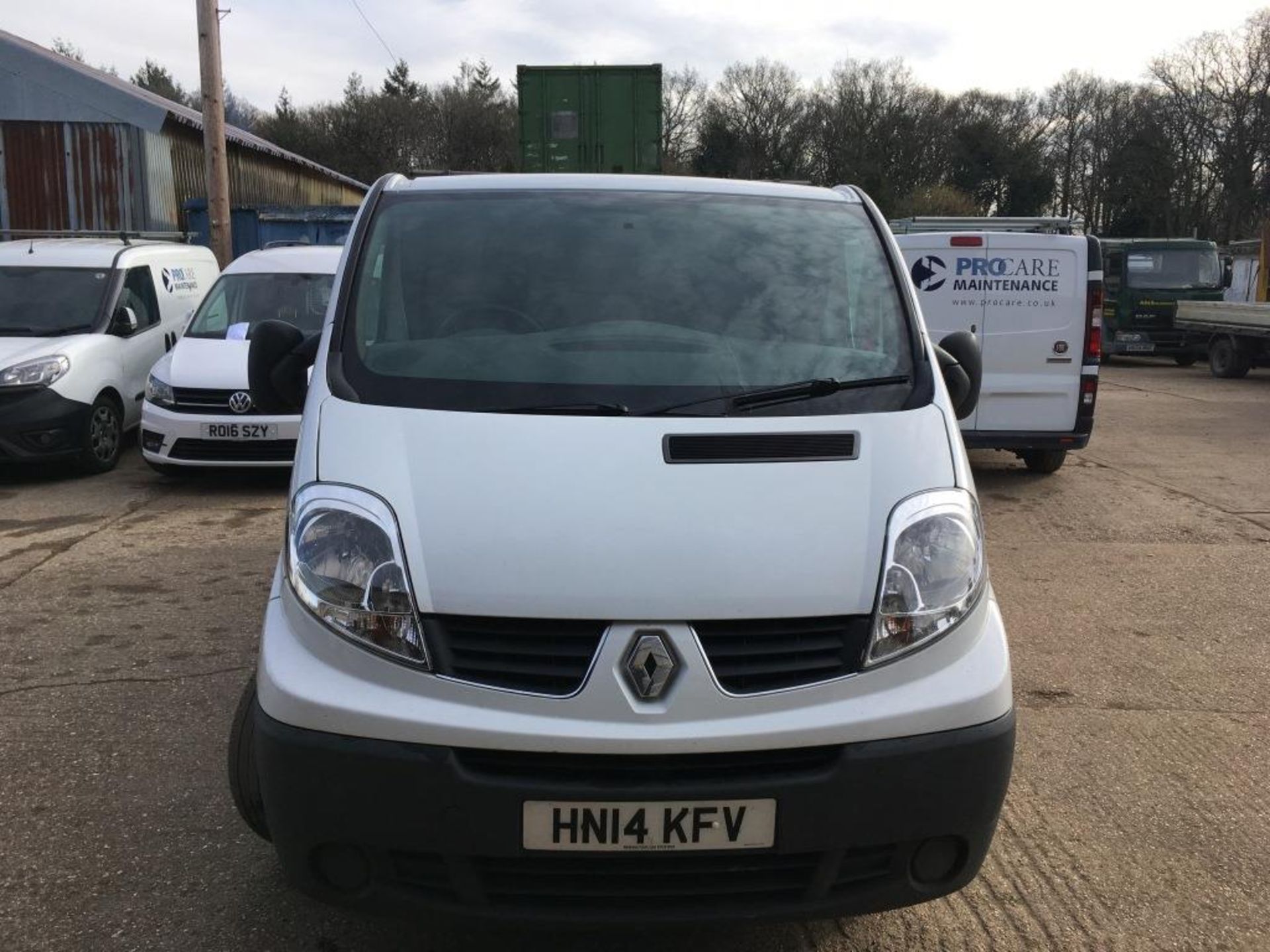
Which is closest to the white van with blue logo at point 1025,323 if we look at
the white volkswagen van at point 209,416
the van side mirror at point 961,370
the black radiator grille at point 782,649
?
the white volkswagen van at point 209,416

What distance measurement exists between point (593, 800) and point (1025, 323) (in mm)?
8092

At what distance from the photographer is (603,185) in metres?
3.71

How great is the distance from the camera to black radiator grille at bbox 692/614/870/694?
7.81ft

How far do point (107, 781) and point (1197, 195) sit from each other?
5367cm

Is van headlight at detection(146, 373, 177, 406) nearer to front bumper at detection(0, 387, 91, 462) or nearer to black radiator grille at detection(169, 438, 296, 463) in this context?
black radiator grille at detection(169, 438, 296, 463)

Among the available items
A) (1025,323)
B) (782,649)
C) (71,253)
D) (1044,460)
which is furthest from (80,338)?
(782,649)

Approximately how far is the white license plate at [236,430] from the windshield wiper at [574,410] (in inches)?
247

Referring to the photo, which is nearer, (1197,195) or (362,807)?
(362,807)

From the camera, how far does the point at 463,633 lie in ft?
7.88

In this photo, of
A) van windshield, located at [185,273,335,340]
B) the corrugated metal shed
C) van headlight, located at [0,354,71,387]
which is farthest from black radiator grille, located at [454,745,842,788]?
the corrugated metal shed

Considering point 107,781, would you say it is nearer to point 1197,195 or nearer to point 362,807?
point 362,807

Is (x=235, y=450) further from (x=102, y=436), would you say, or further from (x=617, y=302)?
(x=617, y=302)

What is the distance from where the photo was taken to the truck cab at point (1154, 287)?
22.6 metres

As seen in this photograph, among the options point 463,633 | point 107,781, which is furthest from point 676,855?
point 107,781
